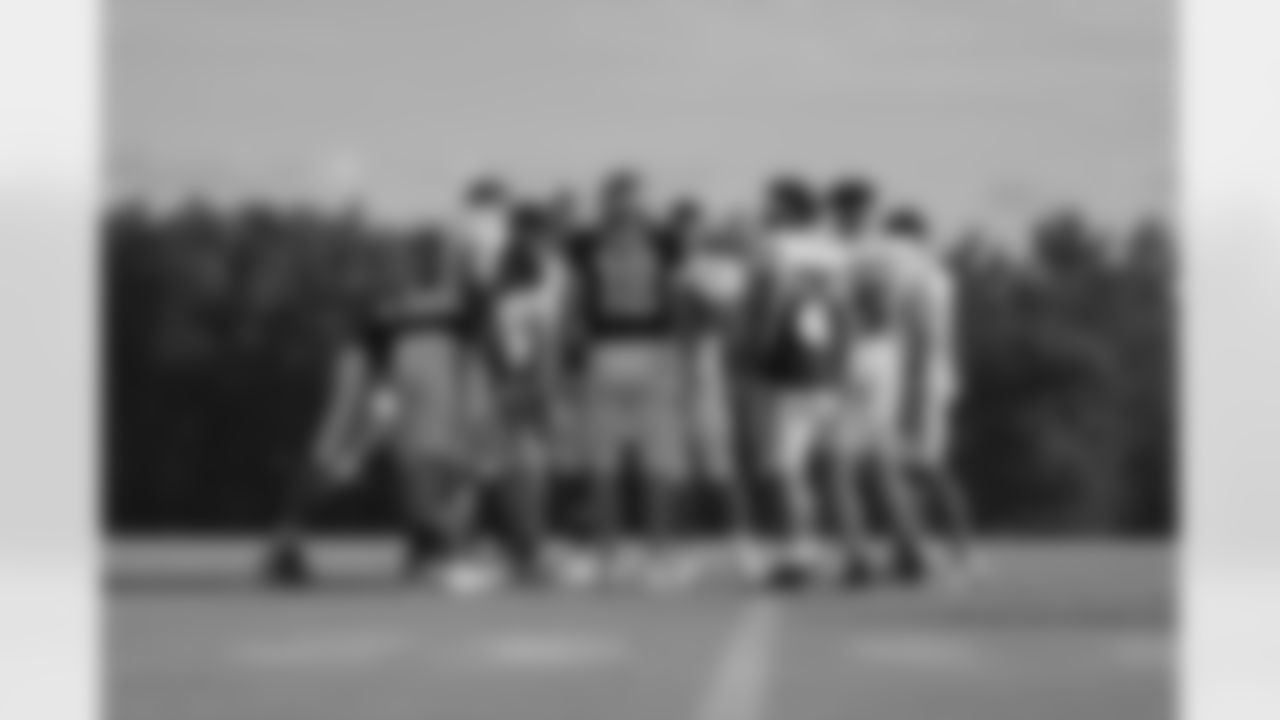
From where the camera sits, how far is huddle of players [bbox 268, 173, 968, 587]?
999 centimetres

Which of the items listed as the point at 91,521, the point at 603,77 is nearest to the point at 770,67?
the point at 603,77

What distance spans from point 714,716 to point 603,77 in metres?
2.46

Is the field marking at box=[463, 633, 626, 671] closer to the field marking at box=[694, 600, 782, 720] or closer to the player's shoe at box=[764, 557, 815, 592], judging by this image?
the field marking at box=[694, 600, 782, 720]

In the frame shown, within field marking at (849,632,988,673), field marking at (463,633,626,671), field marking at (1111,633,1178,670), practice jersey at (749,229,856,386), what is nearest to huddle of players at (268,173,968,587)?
practice jersey at (749,229,856,386)

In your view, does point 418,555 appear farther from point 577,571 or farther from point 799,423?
point 799,423

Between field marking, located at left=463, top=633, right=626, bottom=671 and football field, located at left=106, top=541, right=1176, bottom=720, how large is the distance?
13mm

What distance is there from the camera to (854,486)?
10.2m

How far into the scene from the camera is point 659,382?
10.4 metres

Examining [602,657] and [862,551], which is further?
[862,551]

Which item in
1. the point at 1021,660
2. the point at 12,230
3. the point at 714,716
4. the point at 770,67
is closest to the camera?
the point at 714,716

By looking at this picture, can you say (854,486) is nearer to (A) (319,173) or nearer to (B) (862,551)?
(B) (862,551)

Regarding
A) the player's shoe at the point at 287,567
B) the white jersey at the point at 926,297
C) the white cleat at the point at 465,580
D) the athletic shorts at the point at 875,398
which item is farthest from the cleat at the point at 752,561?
the player's shoe at the point at 287,567

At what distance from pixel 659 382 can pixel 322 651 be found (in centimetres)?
176

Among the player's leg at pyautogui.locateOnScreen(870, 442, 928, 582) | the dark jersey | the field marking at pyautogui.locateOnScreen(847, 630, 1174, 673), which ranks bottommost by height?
the field marking at pyautogui.locateOnScreen(847, 630, 1174, 673)
